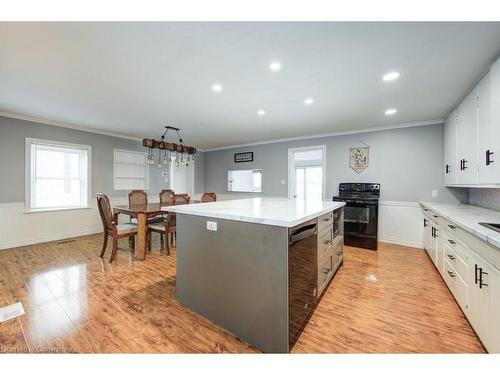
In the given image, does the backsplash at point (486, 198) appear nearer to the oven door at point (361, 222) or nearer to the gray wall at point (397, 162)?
the gray wall at point (397, 162)

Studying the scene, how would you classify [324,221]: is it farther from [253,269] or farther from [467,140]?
[467,140]

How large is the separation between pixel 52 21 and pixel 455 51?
318 centimetres

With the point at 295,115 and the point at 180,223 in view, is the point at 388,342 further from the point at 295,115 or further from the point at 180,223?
the point at 295,115

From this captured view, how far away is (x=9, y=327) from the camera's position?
170cm

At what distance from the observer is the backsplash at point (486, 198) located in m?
2.66

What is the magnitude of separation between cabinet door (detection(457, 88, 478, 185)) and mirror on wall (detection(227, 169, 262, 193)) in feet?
13.4

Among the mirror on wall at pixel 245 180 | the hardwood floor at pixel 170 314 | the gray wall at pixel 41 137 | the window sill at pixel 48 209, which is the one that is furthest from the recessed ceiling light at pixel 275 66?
the window sill at pixel 48 209

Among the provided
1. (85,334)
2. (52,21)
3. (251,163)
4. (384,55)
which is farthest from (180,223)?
(251,163)

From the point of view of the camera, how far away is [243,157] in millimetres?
6344

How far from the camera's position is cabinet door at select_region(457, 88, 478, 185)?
7.69ft

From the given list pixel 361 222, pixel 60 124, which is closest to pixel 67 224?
pixel 60 124

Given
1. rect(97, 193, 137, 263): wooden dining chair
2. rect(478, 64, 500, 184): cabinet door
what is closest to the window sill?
rect(97, 193, 137, 263): wooden dining chair

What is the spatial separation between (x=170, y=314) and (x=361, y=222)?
3513mm

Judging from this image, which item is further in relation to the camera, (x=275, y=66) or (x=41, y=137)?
(x=41, y=137)
